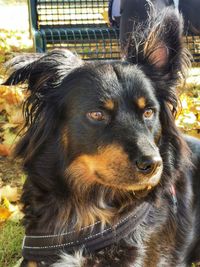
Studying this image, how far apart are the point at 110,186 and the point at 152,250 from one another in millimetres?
458

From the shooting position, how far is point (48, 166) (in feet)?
10.1

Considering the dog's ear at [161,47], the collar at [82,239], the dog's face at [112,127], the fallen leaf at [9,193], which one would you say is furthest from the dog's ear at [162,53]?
the fallen leaf at [9,193]

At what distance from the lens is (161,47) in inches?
127

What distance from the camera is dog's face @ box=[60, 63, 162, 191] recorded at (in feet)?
8.95

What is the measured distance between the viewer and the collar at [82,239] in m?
2.98

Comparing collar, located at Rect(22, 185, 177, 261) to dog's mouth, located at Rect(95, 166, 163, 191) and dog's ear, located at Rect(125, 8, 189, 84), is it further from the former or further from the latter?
dog's ear, located at Rect(125, 8, 189, 84)

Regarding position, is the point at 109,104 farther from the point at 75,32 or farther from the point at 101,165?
the point at 75,32

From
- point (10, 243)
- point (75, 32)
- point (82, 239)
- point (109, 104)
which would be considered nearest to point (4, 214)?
point (10, 243)

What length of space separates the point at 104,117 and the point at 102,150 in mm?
196

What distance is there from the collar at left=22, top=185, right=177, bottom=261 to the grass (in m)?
0.61

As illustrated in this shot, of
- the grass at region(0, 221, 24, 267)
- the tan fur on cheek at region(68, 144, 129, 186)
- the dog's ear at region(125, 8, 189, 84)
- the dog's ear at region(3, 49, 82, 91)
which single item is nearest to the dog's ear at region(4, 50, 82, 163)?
the dog's ear at region(3, 49, 82, 91)

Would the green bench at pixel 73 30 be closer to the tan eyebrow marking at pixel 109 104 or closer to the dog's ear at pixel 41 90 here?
the dog's ear at pixel 41 90

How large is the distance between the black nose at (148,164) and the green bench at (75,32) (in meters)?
3.37

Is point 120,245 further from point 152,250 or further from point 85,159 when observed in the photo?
point 85,159
